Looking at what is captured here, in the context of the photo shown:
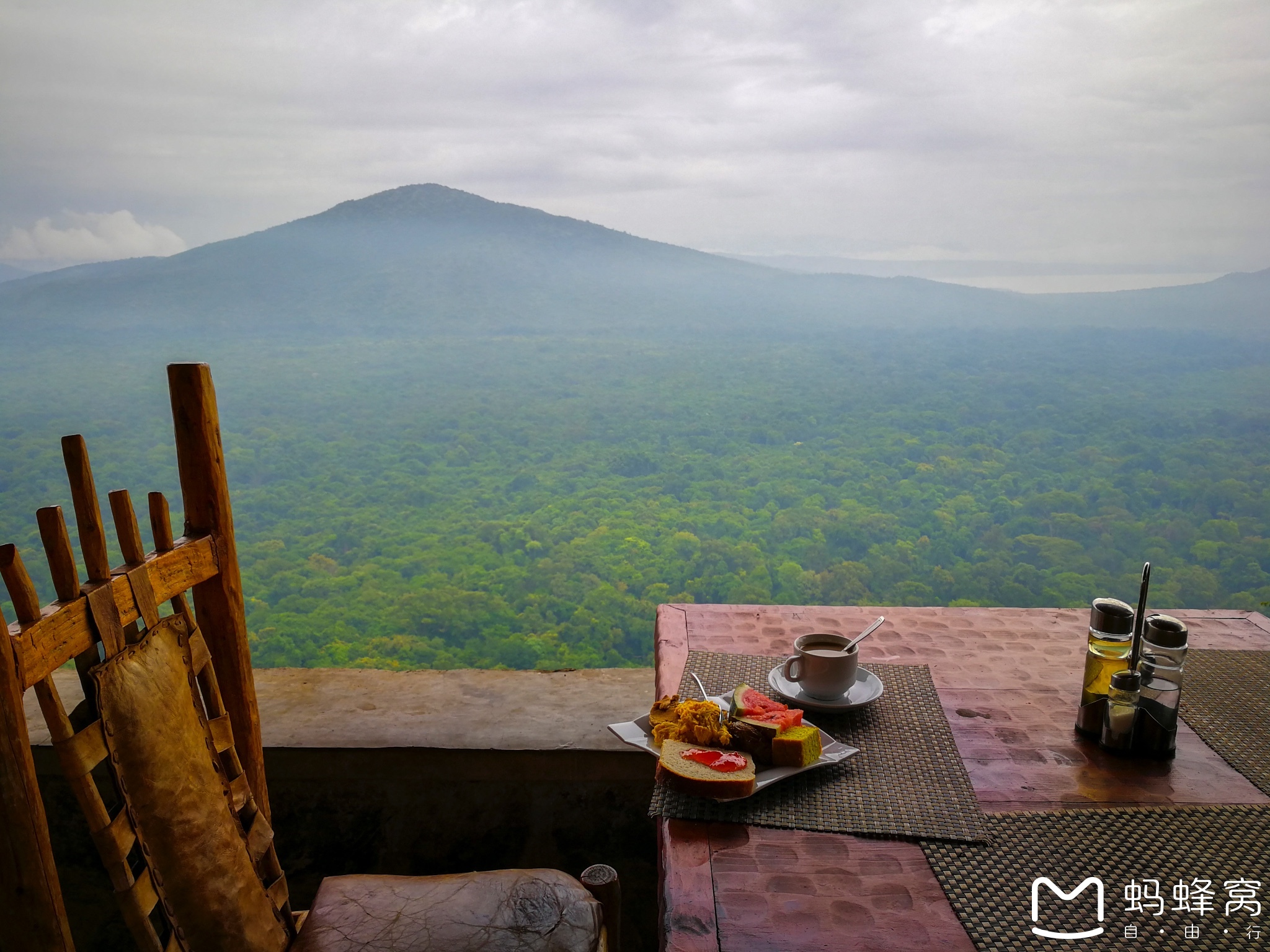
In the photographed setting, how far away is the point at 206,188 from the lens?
8445 millimetres

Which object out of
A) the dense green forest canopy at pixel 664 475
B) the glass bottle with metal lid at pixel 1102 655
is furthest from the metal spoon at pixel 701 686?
the dense green forest canopy at pixel 664 475

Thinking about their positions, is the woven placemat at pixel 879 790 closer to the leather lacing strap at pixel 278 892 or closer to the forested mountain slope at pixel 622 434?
the leather lacing strap at pixel 278 892

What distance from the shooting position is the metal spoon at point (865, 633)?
1114mm

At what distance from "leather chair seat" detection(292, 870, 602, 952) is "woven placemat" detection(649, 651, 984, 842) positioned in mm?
211

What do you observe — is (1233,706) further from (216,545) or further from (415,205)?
(415,205)

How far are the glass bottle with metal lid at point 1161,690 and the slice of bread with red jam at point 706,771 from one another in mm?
509

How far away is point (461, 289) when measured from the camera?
39.9 feet

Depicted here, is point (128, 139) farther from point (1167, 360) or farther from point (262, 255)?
point (1167, 360)

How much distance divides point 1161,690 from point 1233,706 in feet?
0.85

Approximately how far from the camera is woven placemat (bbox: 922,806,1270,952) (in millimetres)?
692

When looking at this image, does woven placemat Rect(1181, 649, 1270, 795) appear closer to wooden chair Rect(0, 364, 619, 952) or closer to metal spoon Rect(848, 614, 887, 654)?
metal spoon Rect(848, 614, 887, 654)

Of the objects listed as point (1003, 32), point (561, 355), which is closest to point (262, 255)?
point (561, 355)

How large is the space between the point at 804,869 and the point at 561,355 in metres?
9.43

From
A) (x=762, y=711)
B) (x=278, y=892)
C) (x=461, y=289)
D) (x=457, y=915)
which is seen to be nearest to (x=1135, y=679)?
(x=762, y=711)
